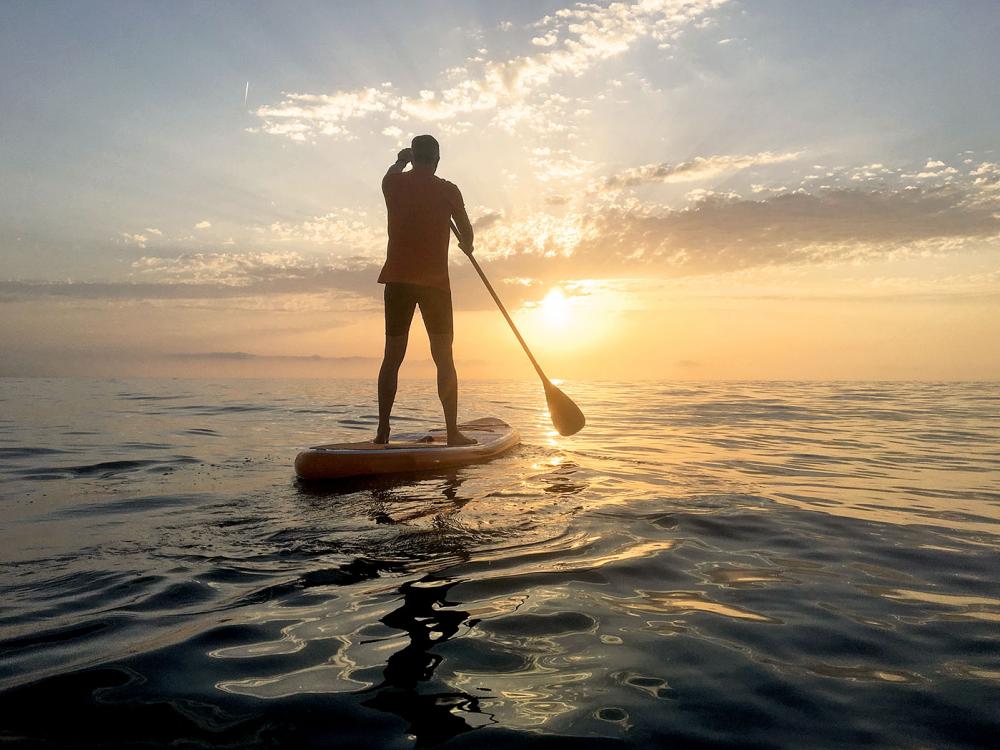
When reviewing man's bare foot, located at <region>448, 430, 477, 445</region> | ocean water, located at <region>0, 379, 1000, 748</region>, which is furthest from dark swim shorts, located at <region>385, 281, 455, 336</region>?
ocean water, located at <region>0, 379, 1000, 748</region>

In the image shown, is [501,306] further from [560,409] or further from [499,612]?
[499,612]

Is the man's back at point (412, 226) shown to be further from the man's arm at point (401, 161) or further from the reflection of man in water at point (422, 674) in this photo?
the reflection of man in water at point (422, 674)

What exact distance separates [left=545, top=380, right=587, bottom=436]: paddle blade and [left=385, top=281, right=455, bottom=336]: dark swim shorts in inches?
69.7

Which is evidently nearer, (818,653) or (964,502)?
(818,653)

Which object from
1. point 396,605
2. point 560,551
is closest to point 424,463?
point 560,551

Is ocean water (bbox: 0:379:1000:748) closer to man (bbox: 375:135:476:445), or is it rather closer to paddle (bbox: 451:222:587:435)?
man (bbox: 375:135:476:445)

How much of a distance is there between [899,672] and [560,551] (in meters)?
1.51

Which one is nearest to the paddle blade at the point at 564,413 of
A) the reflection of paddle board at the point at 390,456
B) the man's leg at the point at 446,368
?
the reflection of paddle board at the point at 390,456

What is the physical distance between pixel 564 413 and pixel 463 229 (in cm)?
242

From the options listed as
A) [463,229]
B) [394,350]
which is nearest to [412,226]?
[463,229]

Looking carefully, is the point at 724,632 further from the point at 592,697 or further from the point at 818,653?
the point at 592,697

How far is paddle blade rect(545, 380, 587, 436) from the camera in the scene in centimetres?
714

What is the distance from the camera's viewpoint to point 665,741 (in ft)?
4.93

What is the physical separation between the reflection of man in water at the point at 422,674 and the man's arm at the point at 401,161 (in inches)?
173
